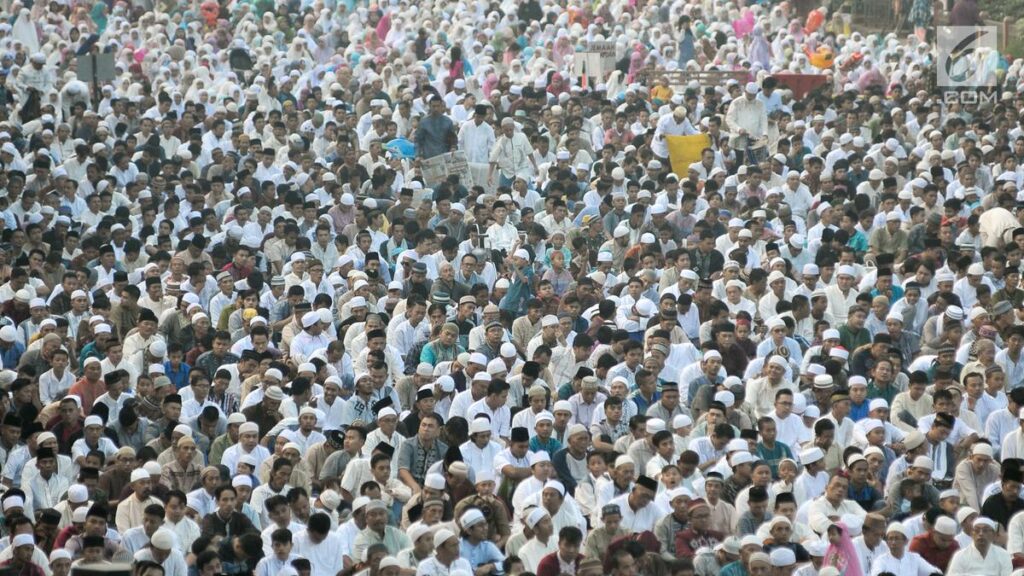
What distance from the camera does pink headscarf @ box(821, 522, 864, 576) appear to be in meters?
10.7

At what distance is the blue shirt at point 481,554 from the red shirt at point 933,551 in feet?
8.15

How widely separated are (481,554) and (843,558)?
2073 millimetres

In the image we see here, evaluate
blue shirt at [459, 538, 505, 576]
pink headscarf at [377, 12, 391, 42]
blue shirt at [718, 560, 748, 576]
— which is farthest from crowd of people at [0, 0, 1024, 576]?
pink headscarf at [377, 12, 391, 42]

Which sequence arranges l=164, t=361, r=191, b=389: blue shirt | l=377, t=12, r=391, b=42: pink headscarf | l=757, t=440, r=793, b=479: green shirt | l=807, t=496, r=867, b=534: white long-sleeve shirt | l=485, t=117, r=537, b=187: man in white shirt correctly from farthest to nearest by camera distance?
1. l=377, t=12, r=391, b=42: pink headscarf
2. l=485, t=117, r=537, b=187: man in white shirt
3. l=164, t=361, r=191, b=389: blue shirt
4. l=757, t=440, r=793, b=479: green shirt
5. l=807, t=496, r=867, b=534: white long-sleeve shirt

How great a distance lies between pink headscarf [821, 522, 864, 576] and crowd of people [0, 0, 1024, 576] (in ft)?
0.07

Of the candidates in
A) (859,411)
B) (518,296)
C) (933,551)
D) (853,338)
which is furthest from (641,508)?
(518,296)

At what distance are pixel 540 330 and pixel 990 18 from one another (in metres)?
19.2

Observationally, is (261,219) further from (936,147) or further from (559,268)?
(936,147)

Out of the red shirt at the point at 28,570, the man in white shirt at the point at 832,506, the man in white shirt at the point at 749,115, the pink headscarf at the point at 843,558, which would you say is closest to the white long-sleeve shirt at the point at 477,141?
the man in white shirt at the point at 749,115

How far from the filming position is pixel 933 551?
11156 millimetres

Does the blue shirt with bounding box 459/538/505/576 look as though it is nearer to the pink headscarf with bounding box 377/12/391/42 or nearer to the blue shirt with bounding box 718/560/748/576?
the blue shirt with bounding box 718/560/748/576

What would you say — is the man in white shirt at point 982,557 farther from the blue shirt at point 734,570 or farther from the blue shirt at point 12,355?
the blue shirt at point 12,355

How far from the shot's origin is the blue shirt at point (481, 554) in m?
10.7

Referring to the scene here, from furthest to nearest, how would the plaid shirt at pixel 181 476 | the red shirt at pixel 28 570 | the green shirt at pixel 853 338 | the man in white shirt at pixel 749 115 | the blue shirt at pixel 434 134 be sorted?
the man in white shirt at pixel 749 115, the blue shirt at pixel 434 134, the green shirt at pixel 853 338, the plaid shirt at pixel 181 476, the red shirt at pixel 28 570
